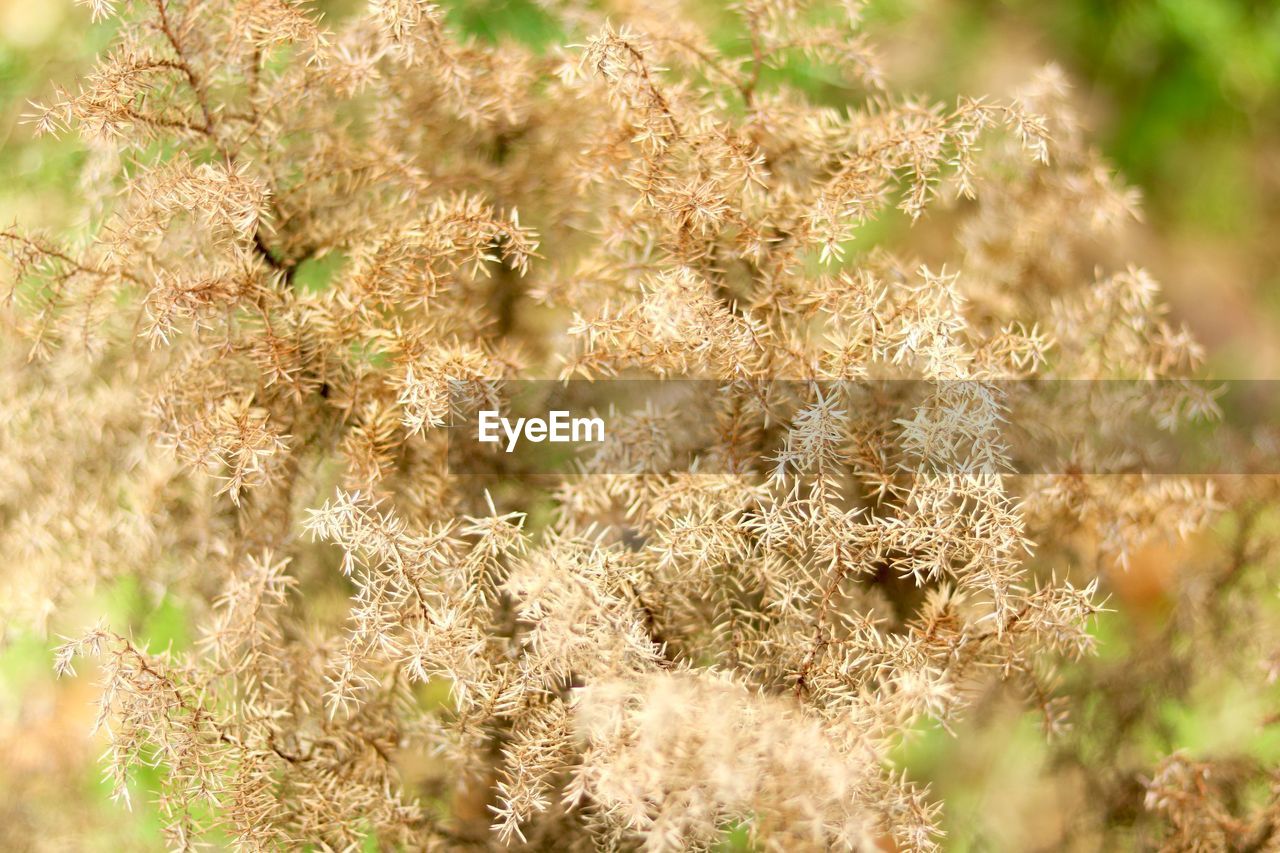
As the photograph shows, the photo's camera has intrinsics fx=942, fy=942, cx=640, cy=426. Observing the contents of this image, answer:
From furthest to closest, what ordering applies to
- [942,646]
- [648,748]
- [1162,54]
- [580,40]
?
[1162,54]
[580,40]
[942,646]
[648,748]

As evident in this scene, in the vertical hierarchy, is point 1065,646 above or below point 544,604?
below

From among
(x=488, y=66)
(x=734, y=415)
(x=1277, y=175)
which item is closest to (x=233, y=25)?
(x=488, y=66)

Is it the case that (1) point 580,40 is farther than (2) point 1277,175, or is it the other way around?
(2) point 1277,175

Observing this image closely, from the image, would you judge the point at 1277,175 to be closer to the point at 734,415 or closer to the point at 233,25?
the point at 734,415

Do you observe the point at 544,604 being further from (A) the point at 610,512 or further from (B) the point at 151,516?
(B) the point at 151,516

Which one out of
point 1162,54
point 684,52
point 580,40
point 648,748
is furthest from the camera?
point 1162,54

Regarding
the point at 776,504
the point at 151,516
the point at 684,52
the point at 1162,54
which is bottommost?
the point at 151,516

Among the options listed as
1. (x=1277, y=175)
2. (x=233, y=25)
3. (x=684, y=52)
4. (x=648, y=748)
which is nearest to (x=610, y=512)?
(x=648, y=748)
